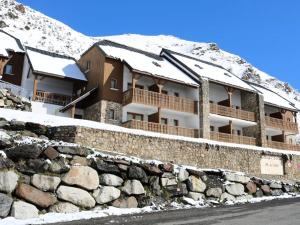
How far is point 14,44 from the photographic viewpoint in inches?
1455

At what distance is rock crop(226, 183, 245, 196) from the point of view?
18.6 metres

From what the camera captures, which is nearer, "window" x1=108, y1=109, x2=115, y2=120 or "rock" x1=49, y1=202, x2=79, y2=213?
"rock" x1=49, y1=202, x2=79, y2=213

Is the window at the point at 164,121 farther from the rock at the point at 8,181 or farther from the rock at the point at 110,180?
the rock at the point at 8,181

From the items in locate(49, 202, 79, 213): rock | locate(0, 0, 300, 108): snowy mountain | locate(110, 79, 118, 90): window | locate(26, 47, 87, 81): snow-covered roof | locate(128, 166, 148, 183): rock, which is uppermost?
locate(0, 0, 300, 108): snowy mountain

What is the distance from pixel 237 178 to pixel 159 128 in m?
10.9

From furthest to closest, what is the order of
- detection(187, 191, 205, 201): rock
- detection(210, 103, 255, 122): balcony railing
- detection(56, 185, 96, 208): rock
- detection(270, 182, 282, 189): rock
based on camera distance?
1. detection(210, 103, 255, 122): balcony railing
2. detection(270, 182, 282, 189): rock
3. detection(187, 191, 205, 201): rock
4. detection(56, 185, 96, 208): rock

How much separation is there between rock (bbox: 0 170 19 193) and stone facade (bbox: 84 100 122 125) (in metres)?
17.4

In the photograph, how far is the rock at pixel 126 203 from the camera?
1411 cm

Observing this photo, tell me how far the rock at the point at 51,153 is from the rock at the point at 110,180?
191 cm

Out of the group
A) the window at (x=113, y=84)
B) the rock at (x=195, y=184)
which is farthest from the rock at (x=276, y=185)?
the window at (x=113, y=84)

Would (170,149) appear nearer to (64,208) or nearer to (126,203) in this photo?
(126,203)

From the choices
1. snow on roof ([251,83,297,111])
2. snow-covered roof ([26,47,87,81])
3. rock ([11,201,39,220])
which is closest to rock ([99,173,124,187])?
rock ([11,201,39,220])

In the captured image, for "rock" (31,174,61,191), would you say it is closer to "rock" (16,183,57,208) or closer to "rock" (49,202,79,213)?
"rock" (16,183,57,208)

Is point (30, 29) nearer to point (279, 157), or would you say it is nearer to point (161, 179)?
point (279, 157)
